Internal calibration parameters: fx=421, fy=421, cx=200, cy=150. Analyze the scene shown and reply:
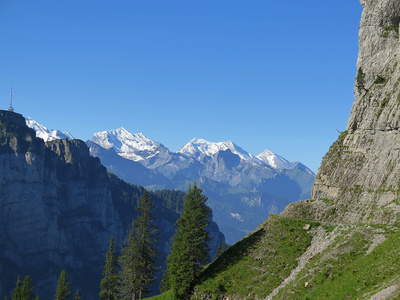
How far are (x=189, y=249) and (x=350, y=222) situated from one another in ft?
83.2

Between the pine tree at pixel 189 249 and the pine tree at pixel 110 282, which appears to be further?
the pine tree at pixel 110 282

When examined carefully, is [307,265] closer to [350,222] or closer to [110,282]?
[350,222]

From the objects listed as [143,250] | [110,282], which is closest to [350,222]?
[143,250]

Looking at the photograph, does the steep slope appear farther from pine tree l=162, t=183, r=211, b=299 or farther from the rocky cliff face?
pine tree l=162, t=183, r=211, b=299

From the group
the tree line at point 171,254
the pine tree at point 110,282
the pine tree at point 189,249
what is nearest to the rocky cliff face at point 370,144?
the pine tree at point 189,249

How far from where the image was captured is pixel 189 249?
225 feet

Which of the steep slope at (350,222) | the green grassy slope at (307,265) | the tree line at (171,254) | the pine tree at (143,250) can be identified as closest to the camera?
the green grassy slope at (307,265)

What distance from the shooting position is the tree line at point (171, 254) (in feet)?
217

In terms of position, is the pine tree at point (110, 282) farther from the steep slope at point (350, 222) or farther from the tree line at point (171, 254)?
the steep slope at point (350, 222)

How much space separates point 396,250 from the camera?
157 feet

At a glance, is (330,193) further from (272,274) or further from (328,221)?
(272,274)

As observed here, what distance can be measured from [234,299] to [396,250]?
72.1ft

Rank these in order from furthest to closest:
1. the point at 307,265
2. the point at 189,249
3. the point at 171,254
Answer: the point at 171,254 → the point at 189,249 → the point at 307,265

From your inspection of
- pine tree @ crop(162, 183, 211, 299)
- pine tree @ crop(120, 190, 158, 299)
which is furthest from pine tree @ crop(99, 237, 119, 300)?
pine tree @ crop(162, 183, 211, 299)
